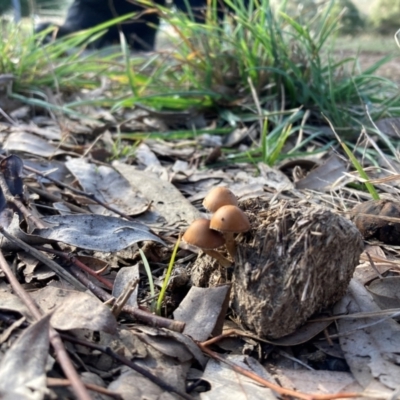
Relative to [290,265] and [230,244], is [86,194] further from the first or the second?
[290,265]

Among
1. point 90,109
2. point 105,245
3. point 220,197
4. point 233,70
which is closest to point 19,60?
point 90,109

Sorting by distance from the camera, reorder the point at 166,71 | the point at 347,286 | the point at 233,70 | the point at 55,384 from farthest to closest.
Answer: the point at 166,71, the point at 233,70, the point at 347,286, the point at 55,384

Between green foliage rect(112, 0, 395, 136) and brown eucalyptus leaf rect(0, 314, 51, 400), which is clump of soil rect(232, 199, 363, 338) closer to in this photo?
brown eucalyptus leaf rect(0, 314, 51, 400)

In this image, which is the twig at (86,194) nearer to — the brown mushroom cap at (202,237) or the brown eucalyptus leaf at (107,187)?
the brown eucalyptus leaf at (107,187)

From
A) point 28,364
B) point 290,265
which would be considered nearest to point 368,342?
point 290,265

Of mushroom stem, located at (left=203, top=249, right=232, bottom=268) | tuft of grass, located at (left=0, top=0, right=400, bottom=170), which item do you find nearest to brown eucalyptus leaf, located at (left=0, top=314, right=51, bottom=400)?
mushroom stem, located at (left=203, top=249, right=232, bottom=268)

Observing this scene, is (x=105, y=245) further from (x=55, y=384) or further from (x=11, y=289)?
(x=55, y=384)
